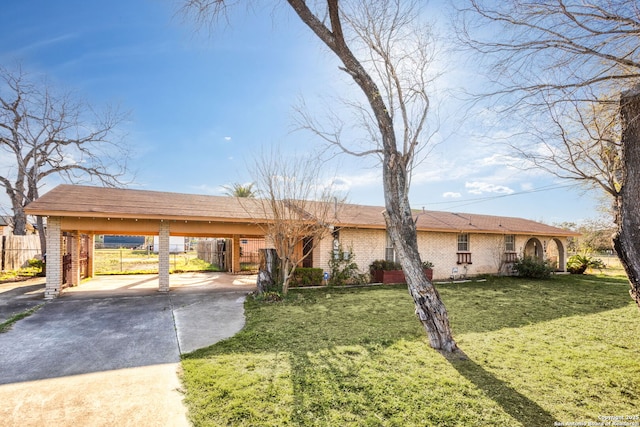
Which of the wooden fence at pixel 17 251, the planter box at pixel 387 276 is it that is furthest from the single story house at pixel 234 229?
the wooden fence at pixel 17 251

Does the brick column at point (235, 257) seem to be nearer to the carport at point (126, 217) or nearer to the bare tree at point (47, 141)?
the carport at point (126, 217)

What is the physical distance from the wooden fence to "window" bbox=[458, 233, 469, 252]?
21893mm

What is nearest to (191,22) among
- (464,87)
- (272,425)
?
(464,87)

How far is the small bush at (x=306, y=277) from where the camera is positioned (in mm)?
12266

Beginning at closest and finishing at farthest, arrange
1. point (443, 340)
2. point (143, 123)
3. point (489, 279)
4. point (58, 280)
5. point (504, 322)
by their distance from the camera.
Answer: point (443, 340) → point (504, 322) → point (58, 280) → point (143, 123) → point (489, 279)

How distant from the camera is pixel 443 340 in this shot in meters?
5.19

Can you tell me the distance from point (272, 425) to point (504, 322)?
6248mm

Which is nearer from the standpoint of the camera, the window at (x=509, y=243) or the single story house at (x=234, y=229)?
the single story house at (x=234, y=229)

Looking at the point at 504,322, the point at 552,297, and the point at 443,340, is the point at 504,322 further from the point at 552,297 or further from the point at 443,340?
the point at 552,297

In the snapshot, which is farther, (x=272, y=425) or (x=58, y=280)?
(x=58, y=280)

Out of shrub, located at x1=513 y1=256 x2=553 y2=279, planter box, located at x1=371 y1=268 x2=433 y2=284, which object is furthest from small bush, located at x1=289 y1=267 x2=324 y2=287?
shrub, located at x1=513 y1=256 x2=553 y2=279

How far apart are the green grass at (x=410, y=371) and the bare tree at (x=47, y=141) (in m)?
15.4

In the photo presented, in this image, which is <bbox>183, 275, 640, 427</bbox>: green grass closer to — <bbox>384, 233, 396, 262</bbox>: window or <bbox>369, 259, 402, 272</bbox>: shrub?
<bbox>369, 259, 402, 272</bbox>: shrub

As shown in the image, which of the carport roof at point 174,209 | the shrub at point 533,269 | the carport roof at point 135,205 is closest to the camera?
the carport roof at point 135,205
